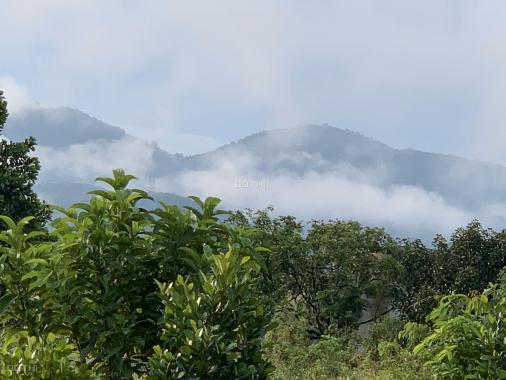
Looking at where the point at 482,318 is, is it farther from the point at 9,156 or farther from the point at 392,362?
the point at 9,156

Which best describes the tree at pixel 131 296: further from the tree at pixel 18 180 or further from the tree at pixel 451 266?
the tree at pixel 451 266

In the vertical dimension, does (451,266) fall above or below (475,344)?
below

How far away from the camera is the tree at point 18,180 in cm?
1664

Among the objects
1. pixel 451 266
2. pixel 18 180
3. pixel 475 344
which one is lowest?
pixel 451 266

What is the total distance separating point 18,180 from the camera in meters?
16.7

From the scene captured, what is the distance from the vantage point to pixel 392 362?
13477mm

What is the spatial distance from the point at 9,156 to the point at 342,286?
1096cm

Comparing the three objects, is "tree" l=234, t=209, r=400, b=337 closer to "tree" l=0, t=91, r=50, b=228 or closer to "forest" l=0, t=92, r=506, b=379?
→ "tree" l=0, t=91, r=50, b=228

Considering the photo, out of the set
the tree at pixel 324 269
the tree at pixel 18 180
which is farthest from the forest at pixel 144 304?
the tree at pixel 324 269

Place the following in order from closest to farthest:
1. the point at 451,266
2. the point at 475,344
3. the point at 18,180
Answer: the point at 475,344
the point at 18,180
the point at 451,266

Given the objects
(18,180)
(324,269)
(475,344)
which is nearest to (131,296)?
(475,344)

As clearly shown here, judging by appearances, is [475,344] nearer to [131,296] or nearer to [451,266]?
[131,296]

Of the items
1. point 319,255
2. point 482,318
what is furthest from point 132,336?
point 319,255

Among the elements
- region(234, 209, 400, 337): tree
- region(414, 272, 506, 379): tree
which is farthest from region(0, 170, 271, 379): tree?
region(234, 209, 400, 337): tree
